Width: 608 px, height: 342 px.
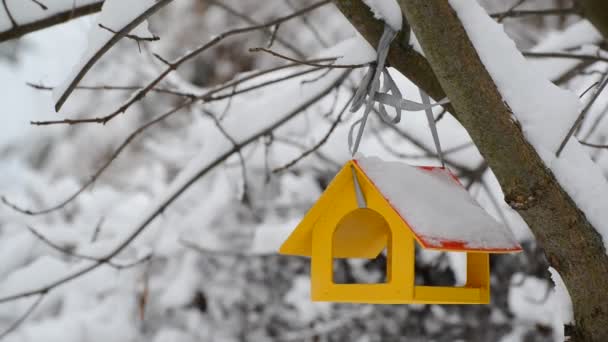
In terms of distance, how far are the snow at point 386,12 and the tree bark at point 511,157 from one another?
0.28 meters

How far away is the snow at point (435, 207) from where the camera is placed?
157cm

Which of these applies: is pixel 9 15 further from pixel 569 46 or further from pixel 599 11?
pixel 569 46

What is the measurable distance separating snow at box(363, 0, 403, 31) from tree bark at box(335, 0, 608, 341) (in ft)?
0.90

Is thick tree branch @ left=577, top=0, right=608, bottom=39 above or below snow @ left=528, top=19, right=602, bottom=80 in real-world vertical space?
below

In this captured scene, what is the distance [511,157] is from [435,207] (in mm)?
230

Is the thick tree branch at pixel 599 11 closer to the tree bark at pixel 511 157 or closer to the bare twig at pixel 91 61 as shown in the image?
the tree bark at pixel 511 157

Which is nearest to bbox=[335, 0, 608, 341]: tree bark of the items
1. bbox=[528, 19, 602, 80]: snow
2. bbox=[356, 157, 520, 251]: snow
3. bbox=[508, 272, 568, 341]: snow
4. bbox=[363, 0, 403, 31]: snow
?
bbox=[356, 157, 520, 251]: snow

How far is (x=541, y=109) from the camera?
151cm

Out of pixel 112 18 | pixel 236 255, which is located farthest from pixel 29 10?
pixel 236 255

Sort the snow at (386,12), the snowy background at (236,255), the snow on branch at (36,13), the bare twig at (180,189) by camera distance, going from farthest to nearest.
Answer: the snowy background at (236,255), the bare twig at (180,189), the snow on branch at (36,13), the snow at (386,12)

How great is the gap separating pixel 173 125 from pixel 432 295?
535 cm

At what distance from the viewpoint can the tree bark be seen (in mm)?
1450

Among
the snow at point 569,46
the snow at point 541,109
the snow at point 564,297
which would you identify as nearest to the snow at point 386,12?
the snow at point 541,109

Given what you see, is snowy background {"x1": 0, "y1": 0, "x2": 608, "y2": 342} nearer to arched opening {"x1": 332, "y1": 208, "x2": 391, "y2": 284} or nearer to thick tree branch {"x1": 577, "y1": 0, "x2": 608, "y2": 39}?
arched opening {"x1": 332, "y1": 208, "x2": 391, "y2": 284}
